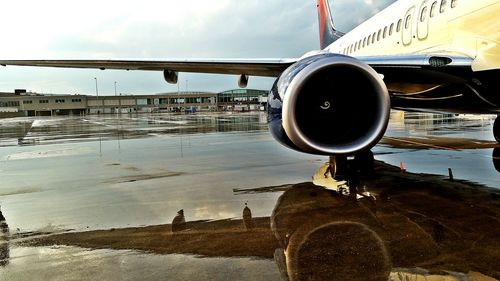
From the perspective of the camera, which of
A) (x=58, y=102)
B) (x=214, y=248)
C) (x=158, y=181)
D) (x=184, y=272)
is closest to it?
(x=184, y=272)

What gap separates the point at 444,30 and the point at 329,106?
253cm

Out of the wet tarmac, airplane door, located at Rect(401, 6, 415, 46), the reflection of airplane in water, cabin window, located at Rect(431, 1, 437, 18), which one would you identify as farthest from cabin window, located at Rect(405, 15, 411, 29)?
the reflection of airplane in water

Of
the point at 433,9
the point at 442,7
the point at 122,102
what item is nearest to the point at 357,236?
the point at 442,7

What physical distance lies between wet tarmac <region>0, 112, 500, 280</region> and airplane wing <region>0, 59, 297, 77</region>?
6.56 feet

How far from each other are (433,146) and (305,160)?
13.6 ft

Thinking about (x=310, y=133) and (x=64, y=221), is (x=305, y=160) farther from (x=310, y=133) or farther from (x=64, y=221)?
(x=64, y=221)

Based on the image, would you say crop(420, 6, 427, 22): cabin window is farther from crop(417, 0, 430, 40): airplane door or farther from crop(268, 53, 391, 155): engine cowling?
crop(268, 53, 391, 155): engine cowling

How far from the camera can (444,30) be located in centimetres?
641

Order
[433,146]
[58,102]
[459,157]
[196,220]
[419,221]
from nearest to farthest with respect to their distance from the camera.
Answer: [419,221], [196,220], [459,157], [433,146], [58,102]

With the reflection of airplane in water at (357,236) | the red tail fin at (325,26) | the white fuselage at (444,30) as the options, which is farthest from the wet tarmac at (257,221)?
the red tail fin at (325,26)

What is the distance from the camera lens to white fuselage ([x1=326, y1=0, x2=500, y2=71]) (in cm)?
556

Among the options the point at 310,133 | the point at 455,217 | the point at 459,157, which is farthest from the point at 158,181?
the point at 459,157

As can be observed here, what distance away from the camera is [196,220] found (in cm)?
466

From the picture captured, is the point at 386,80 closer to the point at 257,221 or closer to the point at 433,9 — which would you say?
the point at 433,9
